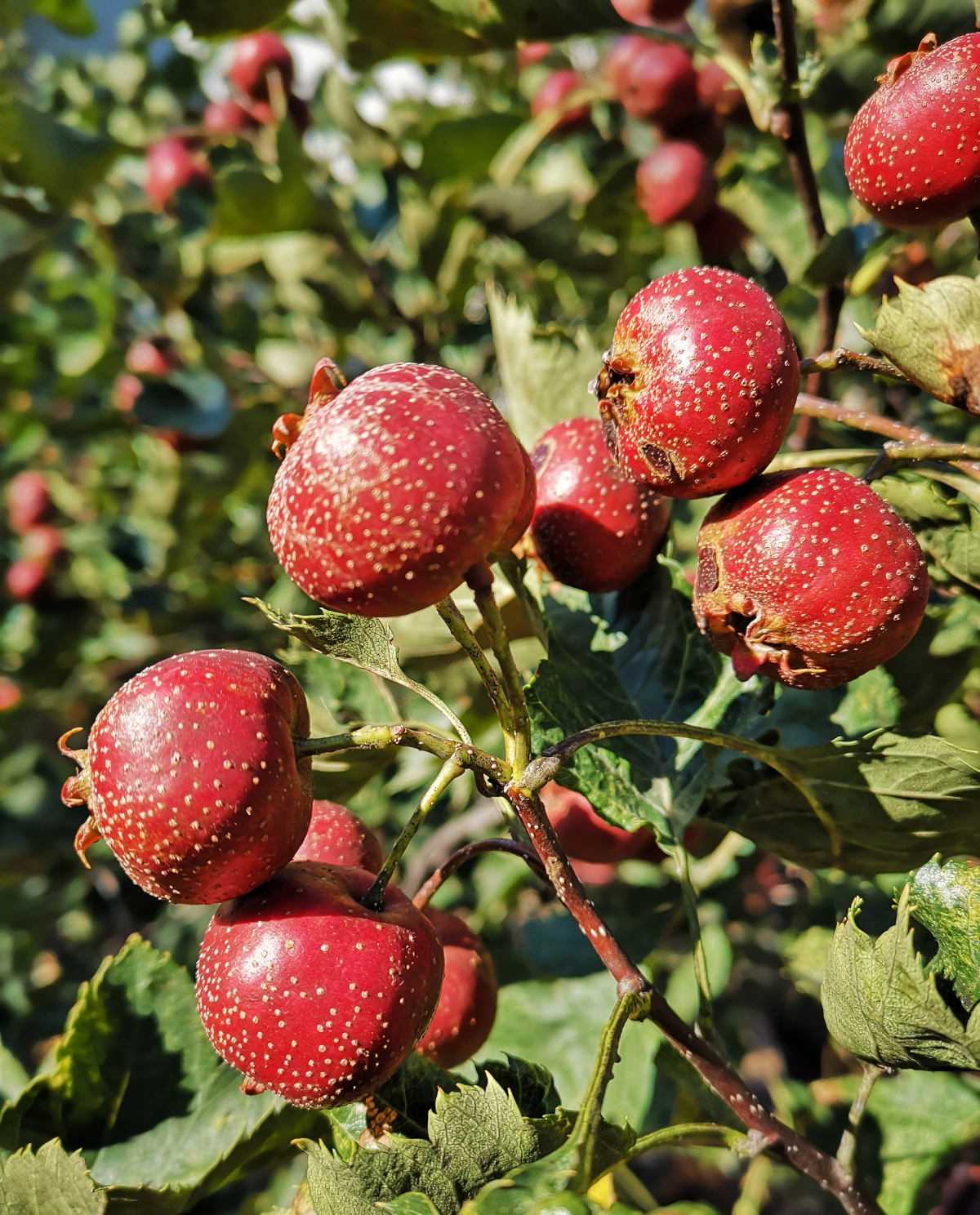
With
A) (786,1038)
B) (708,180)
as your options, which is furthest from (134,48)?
(786,1038)

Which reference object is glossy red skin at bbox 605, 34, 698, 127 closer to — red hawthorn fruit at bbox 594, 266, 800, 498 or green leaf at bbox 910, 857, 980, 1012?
red hawthorn fruit at bbox 594, 266, 800, 498

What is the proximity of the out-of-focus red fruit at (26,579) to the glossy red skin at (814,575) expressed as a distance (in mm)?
3347

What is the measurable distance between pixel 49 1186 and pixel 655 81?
2.22 metres

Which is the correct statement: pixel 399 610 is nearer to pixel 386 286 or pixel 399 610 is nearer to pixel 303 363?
pixel 386 286

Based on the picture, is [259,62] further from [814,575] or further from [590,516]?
[814,575]

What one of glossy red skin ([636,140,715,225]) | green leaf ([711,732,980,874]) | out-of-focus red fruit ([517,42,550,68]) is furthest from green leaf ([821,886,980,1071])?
out-of-focus red fruit ([517,42,550,68])

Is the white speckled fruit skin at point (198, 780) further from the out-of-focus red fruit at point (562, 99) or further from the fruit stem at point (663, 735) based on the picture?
the out-of-focus red fruit at point (562, 99)

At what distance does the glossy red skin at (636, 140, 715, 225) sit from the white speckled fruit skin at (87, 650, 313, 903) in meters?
1.63

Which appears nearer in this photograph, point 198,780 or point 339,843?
point 198,780

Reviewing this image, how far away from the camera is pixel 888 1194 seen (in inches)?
63.2

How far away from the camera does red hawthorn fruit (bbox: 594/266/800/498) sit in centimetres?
102

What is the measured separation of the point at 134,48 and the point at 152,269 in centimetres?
119

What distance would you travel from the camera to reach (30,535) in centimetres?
408

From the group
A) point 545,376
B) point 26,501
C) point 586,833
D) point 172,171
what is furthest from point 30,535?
point 586,833
